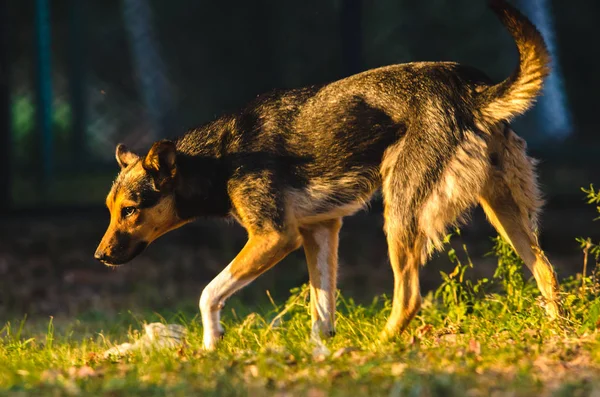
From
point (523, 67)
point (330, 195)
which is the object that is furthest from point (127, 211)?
point (523, 67)

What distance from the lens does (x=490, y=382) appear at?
4121 mm

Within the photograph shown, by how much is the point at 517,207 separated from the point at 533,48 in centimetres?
95

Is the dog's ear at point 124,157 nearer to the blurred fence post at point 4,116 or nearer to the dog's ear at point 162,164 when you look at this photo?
the dog's ear at point 162,164

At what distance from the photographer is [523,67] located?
17.9 ft

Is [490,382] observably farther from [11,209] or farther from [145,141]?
[145,141]

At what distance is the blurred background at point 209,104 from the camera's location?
373 inches

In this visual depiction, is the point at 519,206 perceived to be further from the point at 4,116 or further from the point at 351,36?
the point at 4,116

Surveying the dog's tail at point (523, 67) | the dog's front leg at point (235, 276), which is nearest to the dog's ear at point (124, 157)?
the dog's front leg at point (235, 276)

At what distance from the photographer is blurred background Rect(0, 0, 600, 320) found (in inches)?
373

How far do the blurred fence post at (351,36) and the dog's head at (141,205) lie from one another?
3.56m

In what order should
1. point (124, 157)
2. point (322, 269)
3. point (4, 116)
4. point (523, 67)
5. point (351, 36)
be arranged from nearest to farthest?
→ point (523, 67) → point (322, 269) → point (124, 157) → point (351, 36) → point (4, 116)

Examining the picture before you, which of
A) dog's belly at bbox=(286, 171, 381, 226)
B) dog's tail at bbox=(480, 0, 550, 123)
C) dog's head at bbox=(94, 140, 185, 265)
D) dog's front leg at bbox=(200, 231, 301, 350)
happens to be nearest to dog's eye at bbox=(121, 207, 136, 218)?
dog's head at bbox=(94, 140, 185, 265)

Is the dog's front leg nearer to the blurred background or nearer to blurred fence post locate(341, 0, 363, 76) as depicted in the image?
the blurred background

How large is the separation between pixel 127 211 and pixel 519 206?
232 cm
